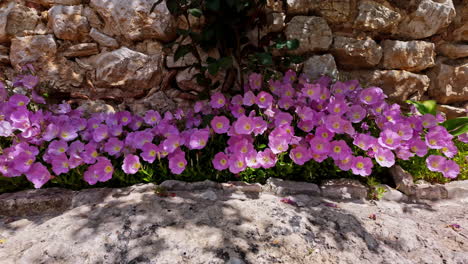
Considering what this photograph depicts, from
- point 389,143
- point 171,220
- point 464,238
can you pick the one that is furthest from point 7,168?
point 464,238

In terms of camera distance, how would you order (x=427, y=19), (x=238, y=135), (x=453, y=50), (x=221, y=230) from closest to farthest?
(x=221, y=230)
(x=238, y=135)
(x=427, y=19)
(x=453, y=50)

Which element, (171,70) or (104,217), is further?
(171,70)

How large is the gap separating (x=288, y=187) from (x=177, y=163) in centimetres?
78

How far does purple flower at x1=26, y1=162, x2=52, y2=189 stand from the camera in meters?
1.75

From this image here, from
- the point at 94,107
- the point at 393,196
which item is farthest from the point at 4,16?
the point at 393,196

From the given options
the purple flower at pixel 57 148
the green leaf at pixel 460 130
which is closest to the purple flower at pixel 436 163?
the green leaf at pixel 460 130

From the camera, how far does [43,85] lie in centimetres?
236

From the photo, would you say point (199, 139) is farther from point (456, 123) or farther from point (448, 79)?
point (448, 79)

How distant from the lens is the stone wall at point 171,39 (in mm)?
2354

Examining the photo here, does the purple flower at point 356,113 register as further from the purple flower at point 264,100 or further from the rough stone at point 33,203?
the rough stone at point 33,203

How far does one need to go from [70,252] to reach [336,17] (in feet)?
8.64

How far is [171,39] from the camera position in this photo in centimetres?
250

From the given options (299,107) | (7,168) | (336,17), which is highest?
(336,17)

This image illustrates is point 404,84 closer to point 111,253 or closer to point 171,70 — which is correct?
point 171,70
